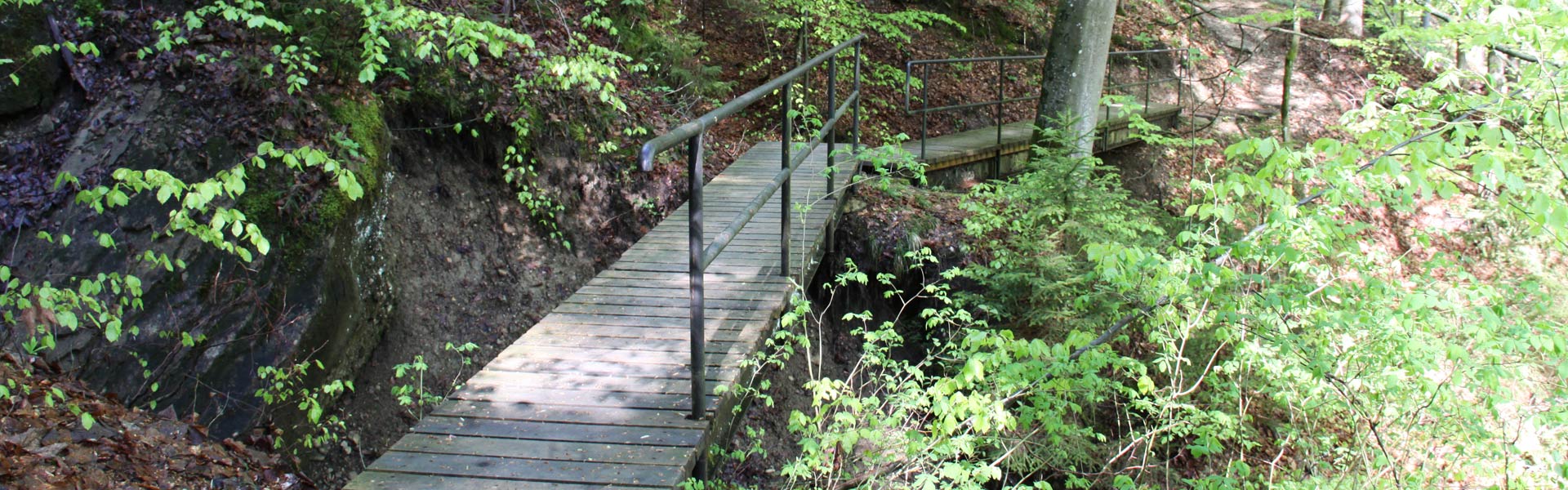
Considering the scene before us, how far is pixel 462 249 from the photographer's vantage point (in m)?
5.59

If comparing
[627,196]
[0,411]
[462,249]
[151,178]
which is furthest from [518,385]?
[627,196]

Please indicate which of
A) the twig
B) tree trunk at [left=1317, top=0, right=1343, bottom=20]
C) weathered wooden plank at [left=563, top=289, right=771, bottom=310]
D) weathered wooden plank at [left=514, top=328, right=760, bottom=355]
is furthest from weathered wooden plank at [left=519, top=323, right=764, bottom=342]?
tree trunk at [left=1317, top=0, right=1343, bottom=20]

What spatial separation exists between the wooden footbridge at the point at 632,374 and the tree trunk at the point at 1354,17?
1373 centimetres

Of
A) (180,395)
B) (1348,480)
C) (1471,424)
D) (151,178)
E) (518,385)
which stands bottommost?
(1348,480)

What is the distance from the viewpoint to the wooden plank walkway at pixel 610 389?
9.62ft

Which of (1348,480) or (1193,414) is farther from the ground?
(1193,414)

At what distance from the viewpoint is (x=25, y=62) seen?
458 cm

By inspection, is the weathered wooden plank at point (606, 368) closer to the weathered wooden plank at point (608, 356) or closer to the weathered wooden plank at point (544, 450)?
the weathered wooden plank at point (608, 356)

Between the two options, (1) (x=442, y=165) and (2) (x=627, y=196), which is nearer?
(1) (x=442, y=165)

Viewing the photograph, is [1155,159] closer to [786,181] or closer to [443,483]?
[786,181]

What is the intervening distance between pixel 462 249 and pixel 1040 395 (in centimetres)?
356

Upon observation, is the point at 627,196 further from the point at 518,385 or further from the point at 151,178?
the point at 151,178

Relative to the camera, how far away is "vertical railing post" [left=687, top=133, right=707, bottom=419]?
304cm

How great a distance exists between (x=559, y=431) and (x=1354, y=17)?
16326mm
